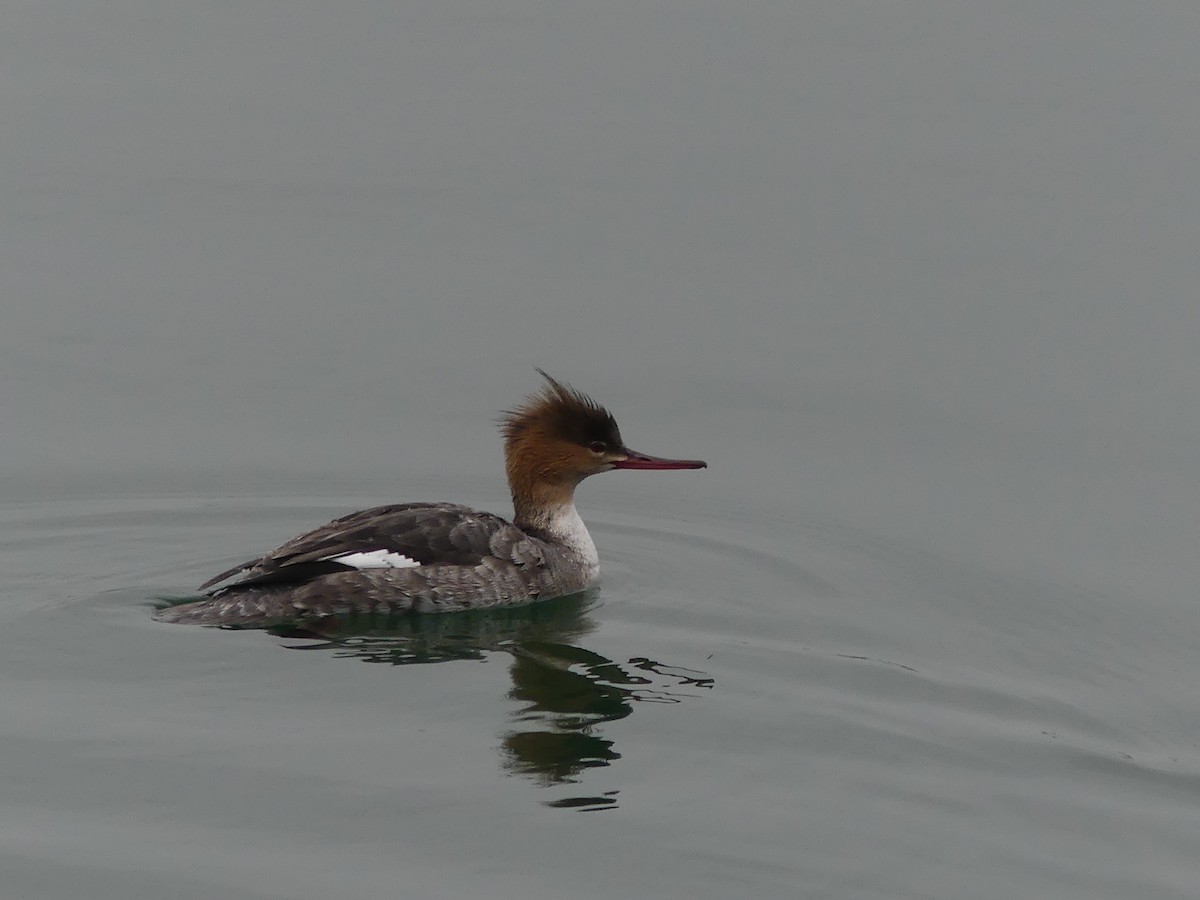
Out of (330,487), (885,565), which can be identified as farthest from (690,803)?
(330,487)

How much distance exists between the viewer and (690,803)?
831 centimetres

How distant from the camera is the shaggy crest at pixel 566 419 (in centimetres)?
1163

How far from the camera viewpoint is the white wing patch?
1074cm

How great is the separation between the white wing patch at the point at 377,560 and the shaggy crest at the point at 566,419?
124 centimetres

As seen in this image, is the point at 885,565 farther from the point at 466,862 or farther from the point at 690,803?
the point at 466,862

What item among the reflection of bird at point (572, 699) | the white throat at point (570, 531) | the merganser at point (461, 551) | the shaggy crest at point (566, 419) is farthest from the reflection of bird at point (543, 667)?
the shaggy crest at point (566, 419)

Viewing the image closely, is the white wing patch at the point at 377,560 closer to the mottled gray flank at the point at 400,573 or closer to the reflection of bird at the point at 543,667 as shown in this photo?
the mottled gray flank at the point at 400,573

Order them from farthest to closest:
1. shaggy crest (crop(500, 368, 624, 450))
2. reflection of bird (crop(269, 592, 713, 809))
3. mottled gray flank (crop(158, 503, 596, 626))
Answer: shaggy crest (crop(500, 368, 624, 450)) → mottled gray flank (crop(158, 503, 596, 626)) → reflection of bird (crop(269, 592, 713, 809))

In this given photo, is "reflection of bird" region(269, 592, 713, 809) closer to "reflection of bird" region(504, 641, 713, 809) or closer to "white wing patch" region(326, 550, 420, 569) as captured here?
"reflection of bird" region(504, 641, 713, 809)

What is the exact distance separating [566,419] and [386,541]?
1.44m

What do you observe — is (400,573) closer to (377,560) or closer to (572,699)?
(377,560)

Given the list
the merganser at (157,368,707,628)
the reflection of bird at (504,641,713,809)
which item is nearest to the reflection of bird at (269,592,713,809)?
the reflection of bird at (504,641,713,809)

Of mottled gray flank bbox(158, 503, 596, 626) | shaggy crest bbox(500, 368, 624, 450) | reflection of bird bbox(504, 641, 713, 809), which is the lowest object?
reflection of bird bbox(504, 641, 713, 809)

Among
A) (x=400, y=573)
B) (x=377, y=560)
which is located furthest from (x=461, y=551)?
(x=377, y=560)
